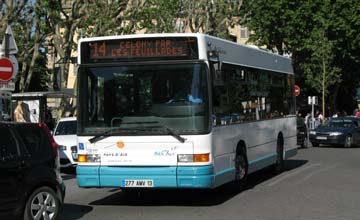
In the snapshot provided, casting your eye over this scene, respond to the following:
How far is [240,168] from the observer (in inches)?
446

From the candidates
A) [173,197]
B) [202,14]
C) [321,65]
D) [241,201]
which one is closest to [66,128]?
[173,197]

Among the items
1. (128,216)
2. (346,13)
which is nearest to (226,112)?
(128,216)

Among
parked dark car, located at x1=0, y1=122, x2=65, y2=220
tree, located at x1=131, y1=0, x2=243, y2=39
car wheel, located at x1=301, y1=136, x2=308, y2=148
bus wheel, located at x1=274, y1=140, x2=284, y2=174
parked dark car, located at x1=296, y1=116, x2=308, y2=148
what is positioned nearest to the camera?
parked dark car, located at x1=0, y1=122, x2=65, y2=220

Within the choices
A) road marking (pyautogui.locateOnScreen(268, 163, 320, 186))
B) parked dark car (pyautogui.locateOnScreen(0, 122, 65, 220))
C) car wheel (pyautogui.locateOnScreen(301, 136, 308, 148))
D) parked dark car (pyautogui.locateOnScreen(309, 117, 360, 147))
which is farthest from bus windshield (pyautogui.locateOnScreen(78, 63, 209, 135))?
parked dark car (pyautogui.locateOnScreen(309, 117, 360, 147))

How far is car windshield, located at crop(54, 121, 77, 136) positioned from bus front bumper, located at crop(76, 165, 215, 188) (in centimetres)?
703

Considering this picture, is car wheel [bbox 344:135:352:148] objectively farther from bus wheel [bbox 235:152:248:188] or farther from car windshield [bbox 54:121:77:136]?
bus wheel [bbox 235:152:248:188]

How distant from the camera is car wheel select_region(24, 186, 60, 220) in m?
7.87

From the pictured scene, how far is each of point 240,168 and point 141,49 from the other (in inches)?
123

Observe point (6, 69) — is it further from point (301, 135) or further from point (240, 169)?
point (301, 135)

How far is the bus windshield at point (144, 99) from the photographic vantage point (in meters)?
9.45

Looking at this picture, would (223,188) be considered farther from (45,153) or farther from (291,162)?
(291,162)

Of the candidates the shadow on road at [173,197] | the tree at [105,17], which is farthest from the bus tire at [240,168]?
the tree at [105,17]

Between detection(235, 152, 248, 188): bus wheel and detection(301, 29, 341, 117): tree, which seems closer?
detection(235, 152, 248, 188): bus wheel

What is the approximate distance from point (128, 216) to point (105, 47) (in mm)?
2843
